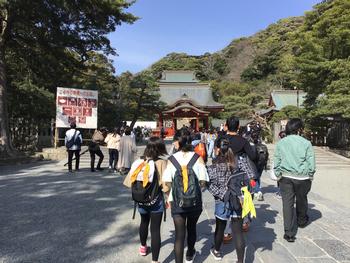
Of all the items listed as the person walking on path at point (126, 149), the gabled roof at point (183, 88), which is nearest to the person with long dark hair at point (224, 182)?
the person walking on path at point (126, 149)

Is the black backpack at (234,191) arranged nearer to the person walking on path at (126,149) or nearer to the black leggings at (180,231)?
the black leggings at (180,231)

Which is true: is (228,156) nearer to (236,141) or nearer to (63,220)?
→ (236,141)

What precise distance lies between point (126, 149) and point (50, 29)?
631 cm

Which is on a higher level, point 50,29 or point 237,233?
point 50,29

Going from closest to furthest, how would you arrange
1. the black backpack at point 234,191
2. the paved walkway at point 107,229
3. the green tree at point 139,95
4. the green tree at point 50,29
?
the black backpack at point 234,191
the paved walkway at point 107,229
the green tree at point 50,29
the green tree at point 139,95

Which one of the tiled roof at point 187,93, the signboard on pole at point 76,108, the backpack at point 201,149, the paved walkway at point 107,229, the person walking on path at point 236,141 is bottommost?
the paved walkway at point 107,229

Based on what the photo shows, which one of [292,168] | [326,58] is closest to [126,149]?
[292,168]

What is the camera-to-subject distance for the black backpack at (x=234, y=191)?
3787 millimetres

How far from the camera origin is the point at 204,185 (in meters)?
3.85

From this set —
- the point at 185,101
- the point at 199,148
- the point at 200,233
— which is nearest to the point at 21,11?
the point at 199,148

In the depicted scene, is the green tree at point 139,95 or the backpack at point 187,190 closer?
the backpack at point 187,190

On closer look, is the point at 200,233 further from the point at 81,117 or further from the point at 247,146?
the point at 81,117

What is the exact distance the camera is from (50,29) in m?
13.5

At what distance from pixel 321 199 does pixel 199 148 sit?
3.14 m
